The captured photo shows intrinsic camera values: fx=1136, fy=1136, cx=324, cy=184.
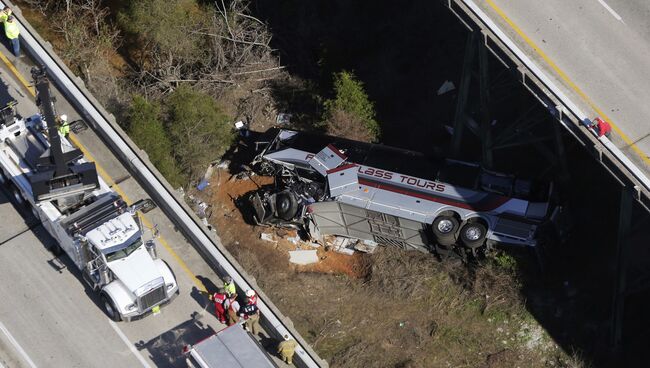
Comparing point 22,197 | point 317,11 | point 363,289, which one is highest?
point 317,11

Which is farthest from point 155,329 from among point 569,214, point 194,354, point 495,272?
point 569,214

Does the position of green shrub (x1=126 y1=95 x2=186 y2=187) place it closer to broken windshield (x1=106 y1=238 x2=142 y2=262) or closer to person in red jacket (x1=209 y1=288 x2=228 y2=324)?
broken windshield (x1=106 y1=238 x2=142 y2=262)

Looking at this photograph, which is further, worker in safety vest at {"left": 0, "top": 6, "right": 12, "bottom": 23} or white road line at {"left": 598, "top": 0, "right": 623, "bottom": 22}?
worker in safety vest at {"left": 0, "top": 6, "right": 12, "bottom": 23}

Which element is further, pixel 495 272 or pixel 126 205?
pixel 495 272

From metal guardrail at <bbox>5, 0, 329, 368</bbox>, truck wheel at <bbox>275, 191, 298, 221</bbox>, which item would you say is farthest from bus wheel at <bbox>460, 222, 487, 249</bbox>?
metal guardrail at <bbox>5, 0, 329, 368</bbox>

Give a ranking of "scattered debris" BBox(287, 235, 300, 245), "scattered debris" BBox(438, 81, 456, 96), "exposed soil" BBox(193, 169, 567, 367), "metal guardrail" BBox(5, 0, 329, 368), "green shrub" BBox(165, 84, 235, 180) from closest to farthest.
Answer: "metal guardrail" BBox(5, 0, 329, 368)
"exposed soil" BBox(193, 169, 567, 367)
"scattered debris" BBox(287, 235, 300, 245)
"green shrub" BBox(165, 84, 235, 180)
"scattered debris" BBox(438, 81, 456, 96)

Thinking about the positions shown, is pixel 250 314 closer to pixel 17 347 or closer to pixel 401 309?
pixel 17 347

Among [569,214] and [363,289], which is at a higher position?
[569,214]

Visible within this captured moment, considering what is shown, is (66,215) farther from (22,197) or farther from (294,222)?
(294,222)
